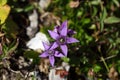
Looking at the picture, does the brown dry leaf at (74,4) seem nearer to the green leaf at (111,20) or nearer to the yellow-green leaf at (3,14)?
the green leaf at (111,20)

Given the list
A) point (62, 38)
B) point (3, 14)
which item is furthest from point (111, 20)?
point (3, 14)

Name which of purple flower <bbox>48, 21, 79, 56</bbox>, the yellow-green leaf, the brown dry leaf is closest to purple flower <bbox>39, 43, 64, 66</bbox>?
purple flower <bbox>48, 21, 79, 56</bbox>

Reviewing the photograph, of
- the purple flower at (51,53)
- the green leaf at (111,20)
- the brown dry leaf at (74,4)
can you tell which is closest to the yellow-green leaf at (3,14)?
the purple flower at (51,53)

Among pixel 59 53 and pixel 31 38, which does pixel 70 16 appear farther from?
pixel 59 53

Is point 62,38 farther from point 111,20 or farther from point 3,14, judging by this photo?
point 111,20

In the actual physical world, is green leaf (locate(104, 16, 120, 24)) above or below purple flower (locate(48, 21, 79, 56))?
below

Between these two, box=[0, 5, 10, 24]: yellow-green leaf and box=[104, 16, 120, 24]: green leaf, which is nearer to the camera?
box=[0, 5, 10, 24]: yellow-green leaf

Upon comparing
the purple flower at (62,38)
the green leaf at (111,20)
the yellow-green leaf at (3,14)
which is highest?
the yellow-green leaf at (3,14)

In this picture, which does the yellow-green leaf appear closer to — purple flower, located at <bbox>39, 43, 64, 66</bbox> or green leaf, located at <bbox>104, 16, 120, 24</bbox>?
purple flower, located at <bbox>39, 43, 64, 66</bbox>

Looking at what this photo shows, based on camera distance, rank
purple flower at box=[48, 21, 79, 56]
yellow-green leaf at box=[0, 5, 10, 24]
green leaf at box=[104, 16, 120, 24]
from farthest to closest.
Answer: green leaf at box=[104, 16, 120, 24] → yellow-green leaf at box=[0, 5, 10, 24] → purple flower at box=[48, 21, 79, 56]
